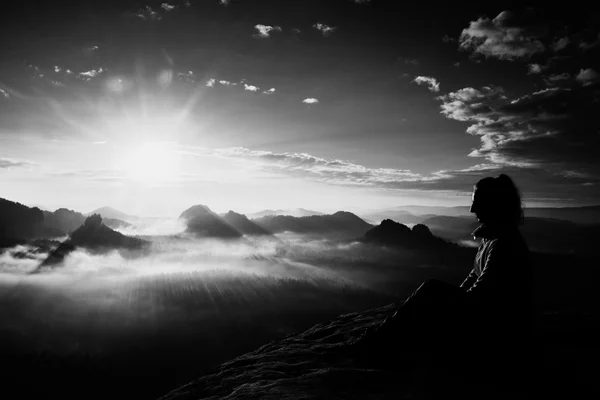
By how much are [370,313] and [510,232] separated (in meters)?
9.34

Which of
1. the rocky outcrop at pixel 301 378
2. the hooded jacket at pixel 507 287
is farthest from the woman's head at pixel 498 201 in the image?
the rocky outcrop at pixel 301 378

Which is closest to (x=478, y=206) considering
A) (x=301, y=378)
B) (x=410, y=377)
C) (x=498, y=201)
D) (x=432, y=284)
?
(x=498, y=201)

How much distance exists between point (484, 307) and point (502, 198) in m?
2.49

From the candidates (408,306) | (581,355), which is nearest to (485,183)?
(408,306)

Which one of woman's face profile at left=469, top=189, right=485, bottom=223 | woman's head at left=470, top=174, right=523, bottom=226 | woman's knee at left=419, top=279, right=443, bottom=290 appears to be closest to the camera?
woman's knee at left=419, top=279, right=443, bottom=290

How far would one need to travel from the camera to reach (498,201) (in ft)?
22.5

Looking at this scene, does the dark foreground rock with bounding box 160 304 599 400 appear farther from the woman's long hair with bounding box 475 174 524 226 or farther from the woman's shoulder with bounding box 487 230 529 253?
the woman's long hair with bounding box 475 174 524 226

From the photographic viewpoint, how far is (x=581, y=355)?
7.24 meters

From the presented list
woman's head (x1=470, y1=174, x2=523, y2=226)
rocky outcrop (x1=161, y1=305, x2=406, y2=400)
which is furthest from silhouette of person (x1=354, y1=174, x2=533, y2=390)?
rocky outcrop (x1=161, y1=305, x2=406, y2=400)

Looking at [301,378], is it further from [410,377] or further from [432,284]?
[432,284]

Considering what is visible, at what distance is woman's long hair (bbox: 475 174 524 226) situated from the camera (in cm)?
676

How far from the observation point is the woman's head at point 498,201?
22.2 feet

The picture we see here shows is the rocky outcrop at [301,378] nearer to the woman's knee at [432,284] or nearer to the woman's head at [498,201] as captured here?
the woman's knee at [432,284]

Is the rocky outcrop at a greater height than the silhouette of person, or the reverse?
the silhouette of person
